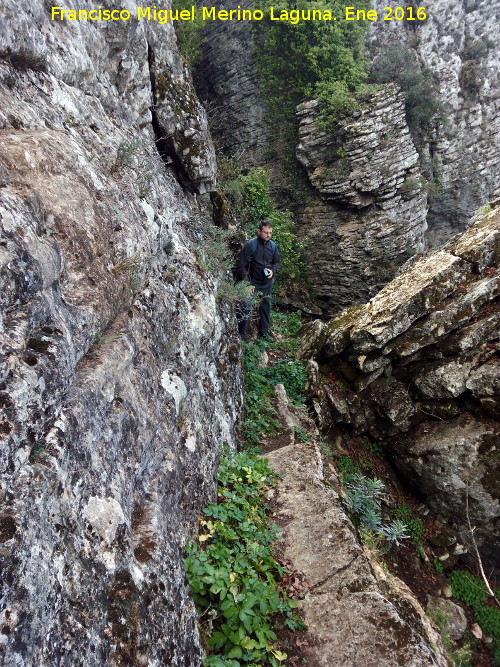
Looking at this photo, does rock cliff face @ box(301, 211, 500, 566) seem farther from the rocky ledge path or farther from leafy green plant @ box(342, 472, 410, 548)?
the rocky ledge path

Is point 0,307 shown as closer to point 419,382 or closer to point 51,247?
point 51,247

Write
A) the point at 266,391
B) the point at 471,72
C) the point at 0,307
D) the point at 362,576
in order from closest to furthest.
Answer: the point at 0,307 < the point at 362,576 < the point at 266,391 < the point at 471,72

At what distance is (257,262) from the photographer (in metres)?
7.79

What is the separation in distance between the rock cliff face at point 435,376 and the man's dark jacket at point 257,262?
2065mm

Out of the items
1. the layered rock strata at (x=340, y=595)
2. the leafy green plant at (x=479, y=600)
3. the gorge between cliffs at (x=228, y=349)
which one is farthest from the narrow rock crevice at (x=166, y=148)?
the leafy green plant at (x=479, y=600)

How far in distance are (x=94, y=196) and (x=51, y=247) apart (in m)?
1.22

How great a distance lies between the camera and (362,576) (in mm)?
3729

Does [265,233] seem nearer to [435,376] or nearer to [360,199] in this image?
[435,376]

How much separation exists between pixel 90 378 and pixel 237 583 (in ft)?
6.78

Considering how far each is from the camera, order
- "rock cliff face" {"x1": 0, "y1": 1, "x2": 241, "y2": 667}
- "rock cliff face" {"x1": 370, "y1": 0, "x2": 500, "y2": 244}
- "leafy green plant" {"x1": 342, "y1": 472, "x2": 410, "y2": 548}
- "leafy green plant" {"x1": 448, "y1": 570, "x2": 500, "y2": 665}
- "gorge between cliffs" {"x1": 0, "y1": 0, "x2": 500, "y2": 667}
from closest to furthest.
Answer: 1. "rock cliff face" {"x1": 0, "y1": 1, "x2": 241, "y2": 667}
2. "gorge between cliffs" {"x1": 0, "y1": 0, "x2": 500, "y2": 667}
3. "leafy green plant" {"x1": 342, "y1": 472, "x2": 410, "y2": 548}
4. "leafy green plant" {"x1": 448, "y1": 570, "x2": 500, "y2": 665}
5. "rock cliff face" {"x1": 370, "y1": 0, "x2": 500, "y2": 244}

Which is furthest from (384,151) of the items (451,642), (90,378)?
(90,378)

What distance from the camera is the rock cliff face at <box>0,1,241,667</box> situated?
6.49 feet

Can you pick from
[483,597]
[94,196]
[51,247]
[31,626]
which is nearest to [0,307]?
[51,247]

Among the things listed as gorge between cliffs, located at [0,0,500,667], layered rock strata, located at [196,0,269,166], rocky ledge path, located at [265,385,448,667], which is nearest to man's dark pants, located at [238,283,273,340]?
gorge between cliffs, located at [0,0,500,667]
